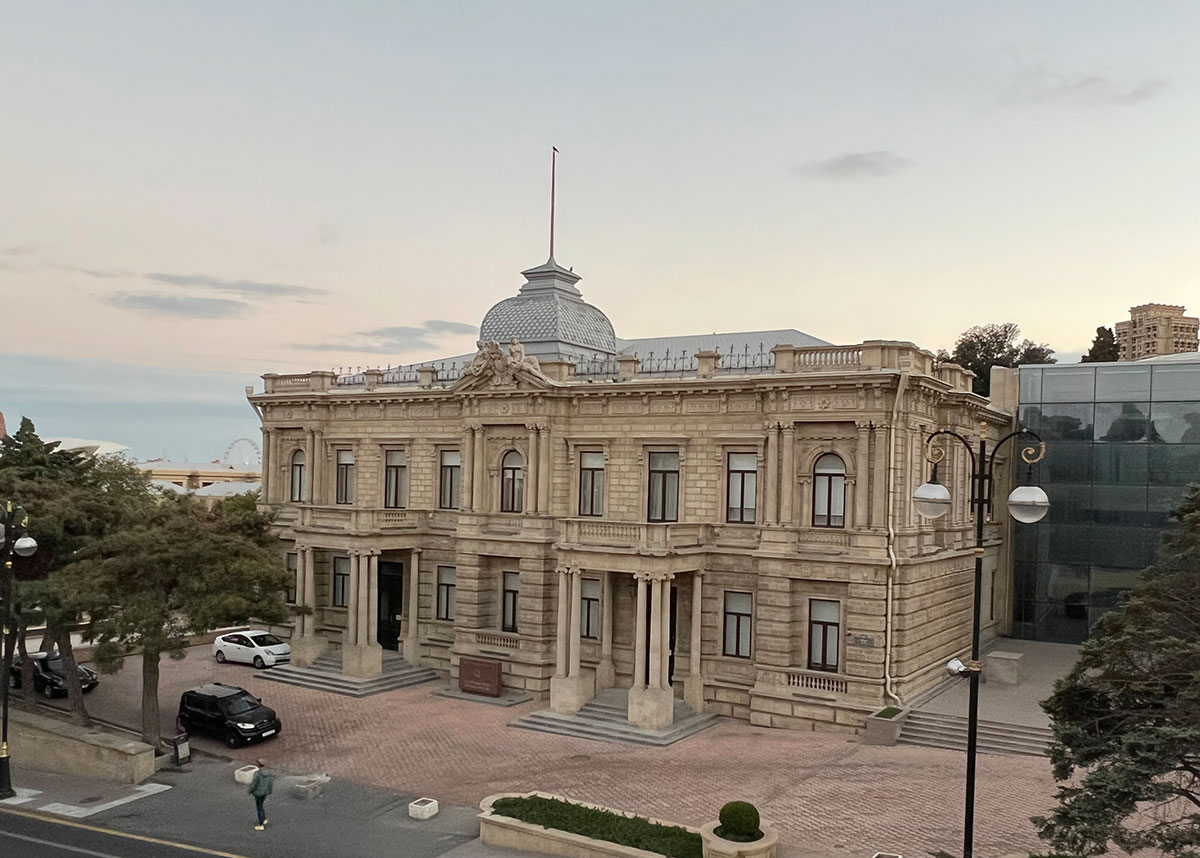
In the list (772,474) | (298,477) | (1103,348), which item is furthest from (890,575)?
(1103,348)

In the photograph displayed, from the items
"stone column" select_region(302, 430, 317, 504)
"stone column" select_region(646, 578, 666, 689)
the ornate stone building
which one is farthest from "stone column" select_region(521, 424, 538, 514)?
"stone column" select_region(302, 430, 317, 504)

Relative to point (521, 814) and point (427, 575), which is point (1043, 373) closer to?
point (427, 575)

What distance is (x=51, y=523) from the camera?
25.9 meters

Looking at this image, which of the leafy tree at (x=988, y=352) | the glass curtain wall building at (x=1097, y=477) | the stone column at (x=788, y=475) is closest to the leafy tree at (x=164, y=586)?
the stone column at (x=788, y=475)

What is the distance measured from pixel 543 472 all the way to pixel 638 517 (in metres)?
3.83

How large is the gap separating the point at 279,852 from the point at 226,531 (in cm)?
1043

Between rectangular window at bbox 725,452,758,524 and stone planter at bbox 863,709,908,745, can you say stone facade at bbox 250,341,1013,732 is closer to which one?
rectangular window at bbox 725,452,758,524

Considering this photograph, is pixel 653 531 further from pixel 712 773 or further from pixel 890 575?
pixel 712 773

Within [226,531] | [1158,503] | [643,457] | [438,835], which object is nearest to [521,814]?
[438,835]

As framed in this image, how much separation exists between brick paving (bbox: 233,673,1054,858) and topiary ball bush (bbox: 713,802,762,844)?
1.92 meters

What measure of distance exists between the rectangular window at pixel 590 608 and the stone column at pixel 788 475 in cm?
746

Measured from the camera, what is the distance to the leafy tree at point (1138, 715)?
13781 mm

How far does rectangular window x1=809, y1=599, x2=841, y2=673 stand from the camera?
29141 mm

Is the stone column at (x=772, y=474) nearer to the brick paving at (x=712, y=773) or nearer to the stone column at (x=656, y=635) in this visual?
the stone column at (x=656, y=635)
